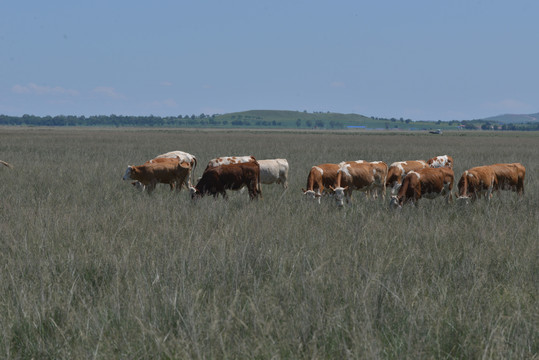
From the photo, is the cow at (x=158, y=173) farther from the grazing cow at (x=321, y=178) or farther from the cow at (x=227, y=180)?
the grazing cow at (x=321, y=178)

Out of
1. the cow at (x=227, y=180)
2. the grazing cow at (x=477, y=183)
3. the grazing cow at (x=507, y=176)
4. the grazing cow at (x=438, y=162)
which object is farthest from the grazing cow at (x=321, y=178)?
the grazing cow at (x=438, y=162)

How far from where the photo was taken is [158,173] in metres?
13.6

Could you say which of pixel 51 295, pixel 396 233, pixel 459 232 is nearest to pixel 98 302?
pixel 51 295

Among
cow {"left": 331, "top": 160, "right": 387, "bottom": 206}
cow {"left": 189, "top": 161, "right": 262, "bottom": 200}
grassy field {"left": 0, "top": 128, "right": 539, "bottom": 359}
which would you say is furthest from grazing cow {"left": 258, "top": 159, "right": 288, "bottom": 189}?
grassy field {"left": 0, "top": 128, "right": 539, "bottom": 359}

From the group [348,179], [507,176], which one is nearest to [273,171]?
[348,179]

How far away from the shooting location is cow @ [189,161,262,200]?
1204 cm

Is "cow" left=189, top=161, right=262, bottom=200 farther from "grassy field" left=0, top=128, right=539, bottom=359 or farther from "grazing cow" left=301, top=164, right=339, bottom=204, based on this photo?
"grassy field" left=0, top=128, right=539, bottom=359

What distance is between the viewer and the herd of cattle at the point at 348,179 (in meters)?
11.1

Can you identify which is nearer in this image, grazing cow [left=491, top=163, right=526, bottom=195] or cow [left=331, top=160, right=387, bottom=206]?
grazing cow [left=491, top=163, right=526, bottom=195]

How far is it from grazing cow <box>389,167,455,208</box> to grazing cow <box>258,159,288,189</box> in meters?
4.46

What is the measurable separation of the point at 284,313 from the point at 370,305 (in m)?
0.71

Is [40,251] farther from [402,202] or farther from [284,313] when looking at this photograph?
[402,202]

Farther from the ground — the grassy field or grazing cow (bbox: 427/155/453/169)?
grazing cow (bbox: 427/155/453/169)

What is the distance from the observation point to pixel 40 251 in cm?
598
